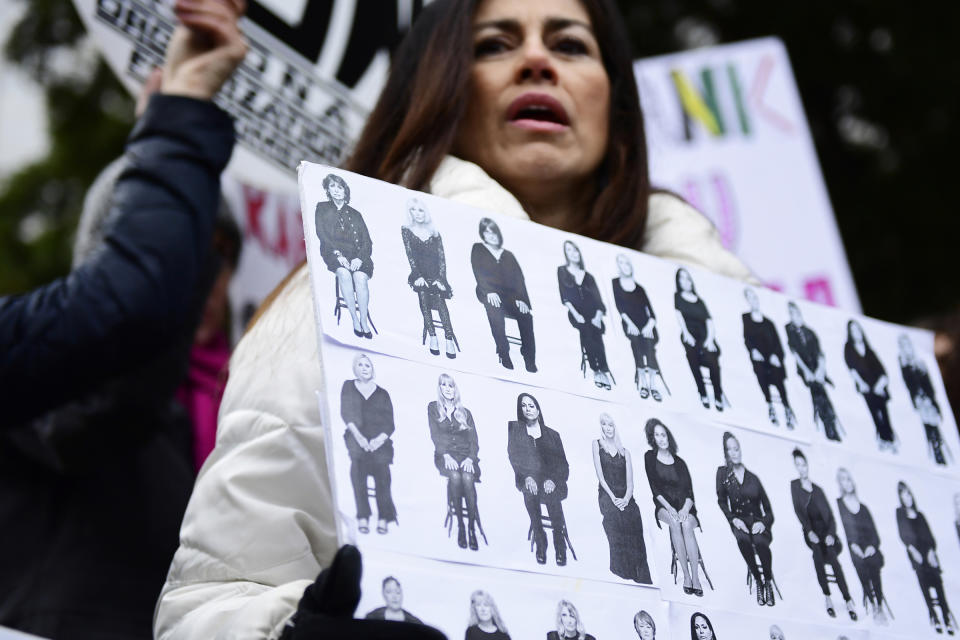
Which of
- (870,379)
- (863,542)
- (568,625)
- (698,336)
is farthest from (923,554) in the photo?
(568,625)

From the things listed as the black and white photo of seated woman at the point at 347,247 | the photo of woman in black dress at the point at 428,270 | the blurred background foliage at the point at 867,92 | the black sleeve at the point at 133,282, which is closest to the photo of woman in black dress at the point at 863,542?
the photo of woman in black dress at the point at 428,270

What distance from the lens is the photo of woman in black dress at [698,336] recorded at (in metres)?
1.55

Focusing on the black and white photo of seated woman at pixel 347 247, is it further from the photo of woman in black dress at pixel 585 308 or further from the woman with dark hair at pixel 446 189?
the photo of woman in black dress at pixel 585 308

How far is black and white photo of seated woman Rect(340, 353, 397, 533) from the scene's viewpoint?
1196mm

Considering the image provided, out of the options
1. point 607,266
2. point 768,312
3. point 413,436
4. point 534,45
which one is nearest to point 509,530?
point 413,436

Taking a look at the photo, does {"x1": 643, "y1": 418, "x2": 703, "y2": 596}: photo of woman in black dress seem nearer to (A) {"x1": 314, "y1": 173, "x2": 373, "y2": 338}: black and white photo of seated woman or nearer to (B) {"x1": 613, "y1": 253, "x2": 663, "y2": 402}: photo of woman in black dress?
(B) {"x1": 613, "y1": 253, "x2": 663, "y2": 402}: photo of woman in black dress

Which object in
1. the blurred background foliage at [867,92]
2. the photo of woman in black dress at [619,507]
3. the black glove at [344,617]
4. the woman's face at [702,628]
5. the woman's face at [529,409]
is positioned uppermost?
the blurred background foliage at [867,92]

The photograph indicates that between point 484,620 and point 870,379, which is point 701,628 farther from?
point 870,379

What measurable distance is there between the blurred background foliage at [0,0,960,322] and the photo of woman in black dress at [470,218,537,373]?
17.1ft

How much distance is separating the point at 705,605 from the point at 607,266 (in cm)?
44

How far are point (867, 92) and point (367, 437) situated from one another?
235 inches

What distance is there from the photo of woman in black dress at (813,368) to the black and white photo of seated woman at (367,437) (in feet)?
2.24

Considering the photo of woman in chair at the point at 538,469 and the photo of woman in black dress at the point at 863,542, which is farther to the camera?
the photo of woman in black dress at the point at 863,542

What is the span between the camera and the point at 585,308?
1.49m
